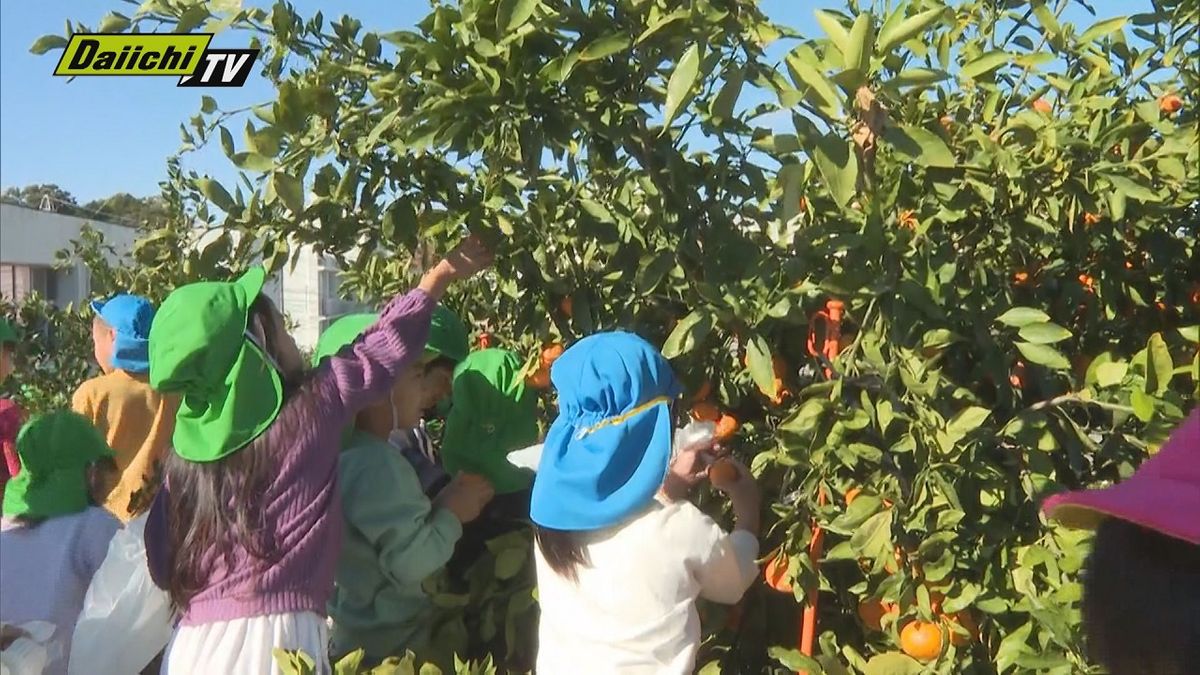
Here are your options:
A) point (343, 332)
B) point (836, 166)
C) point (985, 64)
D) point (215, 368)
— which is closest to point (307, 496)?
point (215, 368)

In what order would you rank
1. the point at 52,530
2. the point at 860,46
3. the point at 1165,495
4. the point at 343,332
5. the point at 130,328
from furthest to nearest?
the point at 130,328 → the point at 52,530 → the point at 343,332 → the point at 860,46 → the point at 1165,495

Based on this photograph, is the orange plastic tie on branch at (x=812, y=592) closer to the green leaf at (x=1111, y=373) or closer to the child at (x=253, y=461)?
the green leaf at (x=1111, y=373)

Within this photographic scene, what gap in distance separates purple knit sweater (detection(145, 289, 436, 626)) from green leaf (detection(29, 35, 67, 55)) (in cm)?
52

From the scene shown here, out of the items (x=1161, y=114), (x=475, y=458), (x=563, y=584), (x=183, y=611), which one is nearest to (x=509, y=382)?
(x=475, y=458)

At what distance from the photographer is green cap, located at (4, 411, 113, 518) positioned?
195cm

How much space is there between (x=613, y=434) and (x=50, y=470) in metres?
1.14

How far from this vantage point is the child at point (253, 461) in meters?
1.47

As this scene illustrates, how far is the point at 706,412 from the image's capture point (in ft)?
5.18

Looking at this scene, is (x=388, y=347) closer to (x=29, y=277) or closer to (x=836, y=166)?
(x=836, y=166)

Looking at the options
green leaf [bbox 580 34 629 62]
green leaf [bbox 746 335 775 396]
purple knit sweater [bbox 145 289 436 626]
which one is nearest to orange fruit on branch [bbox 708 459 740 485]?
green leaf [bbox 746 335 775 396]

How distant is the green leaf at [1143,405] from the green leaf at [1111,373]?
11cm

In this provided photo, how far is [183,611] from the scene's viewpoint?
1.60 meters

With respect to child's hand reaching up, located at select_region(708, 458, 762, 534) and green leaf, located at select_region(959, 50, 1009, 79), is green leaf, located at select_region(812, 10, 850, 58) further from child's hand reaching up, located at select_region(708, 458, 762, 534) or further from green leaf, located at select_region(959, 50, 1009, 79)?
child's hand reaching up, located at select_region(708, 458, 762, 534)

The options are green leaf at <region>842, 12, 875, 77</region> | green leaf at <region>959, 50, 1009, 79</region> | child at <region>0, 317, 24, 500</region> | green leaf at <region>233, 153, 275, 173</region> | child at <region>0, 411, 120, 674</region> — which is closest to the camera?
green leaf at <region>842, 12, 875, 77</region>
